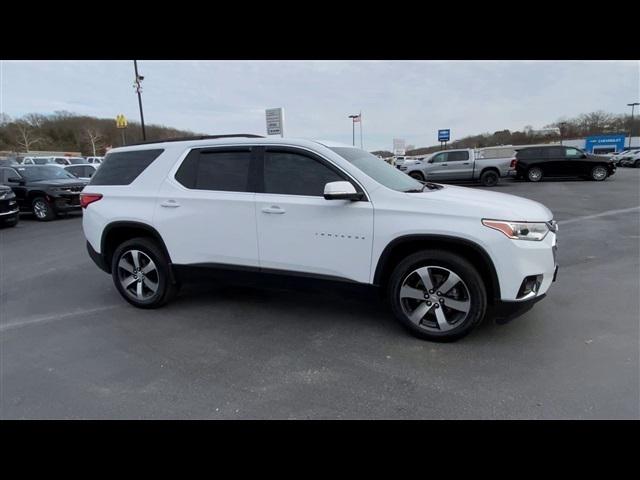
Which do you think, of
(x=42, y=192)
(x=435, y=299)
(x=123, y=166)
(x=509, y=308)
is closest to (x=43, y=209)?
(x=42, y=192)

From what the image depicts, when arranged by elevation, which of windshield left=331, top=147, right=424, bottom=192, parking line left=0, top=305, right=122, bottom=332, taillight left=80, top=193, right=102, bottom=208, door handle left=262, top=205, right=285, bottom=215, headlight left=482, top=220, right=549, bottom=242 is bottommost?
parking line left=0, top=305, right=122, bottom=332

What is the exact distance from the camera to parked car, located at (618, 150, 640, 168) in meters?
31.3

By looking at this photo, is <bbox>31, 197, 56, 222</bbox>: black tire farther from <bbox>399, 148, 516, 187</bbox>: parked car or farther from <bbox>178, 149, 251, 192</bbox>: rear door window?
<bbox>399, 148, 516, 187</bbox>: parked car

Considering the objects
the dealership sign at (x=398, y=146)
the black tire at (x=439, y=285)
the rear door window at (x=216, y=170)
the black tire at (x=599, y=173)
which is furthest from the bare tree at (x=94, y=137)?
the black tire at (x=439, y=285)

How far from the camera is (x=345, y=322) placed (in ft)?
12.7

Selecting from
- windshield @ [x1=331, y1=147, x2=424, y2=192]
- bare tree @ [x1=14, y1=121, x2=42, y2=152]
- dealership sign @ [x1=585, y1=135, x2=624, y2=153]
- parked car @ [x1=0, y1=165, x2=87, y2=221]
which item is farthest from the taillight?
bare tree @ [x1=14, y1=121, x2=42, y2=152]

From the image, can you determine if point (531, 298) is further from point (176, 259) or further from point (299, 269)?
point (176, 259)

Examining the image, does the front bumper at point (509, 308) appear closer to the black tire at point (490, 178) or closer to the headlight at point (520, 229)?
the headlight at point (520, 229)

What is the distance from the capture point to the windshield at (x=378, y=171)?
360cm

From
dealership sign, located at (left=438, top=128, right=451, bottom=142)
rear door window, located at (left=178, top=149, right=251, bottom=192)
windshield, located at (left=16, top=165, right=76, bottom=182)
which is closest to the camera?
rear door window, located at (left=178, top=149, right=251, bottom=192)

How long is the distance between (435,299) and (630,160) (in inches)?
1531

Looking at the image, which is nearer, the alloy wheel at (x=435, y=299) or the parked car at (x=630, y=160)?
the alloy wheel at (x=435, y=299)

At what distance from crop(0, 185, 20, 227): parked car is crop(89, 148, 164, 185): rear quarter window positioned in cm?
777

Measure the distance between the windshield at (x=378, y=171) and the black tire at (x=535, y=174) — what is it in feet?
59.7
